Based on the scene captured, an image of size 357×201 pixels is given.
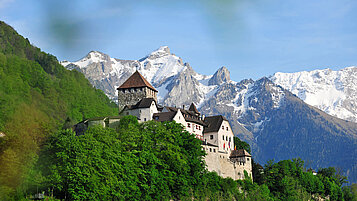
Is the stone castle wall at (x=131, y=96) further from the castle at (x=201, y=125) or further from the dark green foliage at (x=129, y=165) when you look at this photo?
the dark green foliage at (x=129, y=165)

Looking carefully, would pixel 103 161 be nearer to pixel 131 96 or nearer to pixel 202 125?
pixel 131 96

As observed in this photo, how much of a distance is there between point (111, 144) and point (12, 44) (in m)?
78.0

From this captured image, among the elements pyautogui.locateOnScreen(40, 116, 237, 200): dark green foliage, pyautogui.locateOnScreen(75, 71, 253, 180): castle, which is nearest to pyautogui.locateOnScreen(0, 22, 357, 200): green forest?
pyautogui.locateOnScreen(40, 116, 237, 200): dark green foliage

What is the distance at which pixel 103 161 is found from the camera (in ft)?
211

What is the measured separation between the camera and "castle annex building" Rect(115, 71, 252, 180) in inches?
3819

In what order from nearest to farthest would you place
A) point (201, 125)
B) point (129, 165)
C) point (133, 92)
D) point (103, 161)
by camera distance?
point (103, 161), point (129, 165), point (201, 125), point (133, 92)

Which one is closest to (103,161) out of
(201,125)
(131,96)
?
(131,96)

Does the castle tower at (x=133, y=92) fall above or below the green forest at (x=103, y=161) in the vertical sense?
above

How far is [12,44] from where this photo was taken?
135000 millimetres

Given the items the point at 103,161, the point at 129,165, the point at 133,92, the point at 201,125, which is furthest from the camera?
the point at 133,92

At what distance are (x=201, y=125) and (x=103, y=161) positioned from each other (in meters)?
44.8

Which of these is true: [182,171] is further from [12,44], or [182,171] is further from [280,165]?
[12,44]

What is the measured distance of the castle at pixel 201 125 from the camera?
96875 mm

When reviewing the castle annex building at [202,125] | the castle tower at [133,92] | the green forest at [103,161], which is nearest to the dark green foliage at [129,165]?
the green forest at [103,161]
